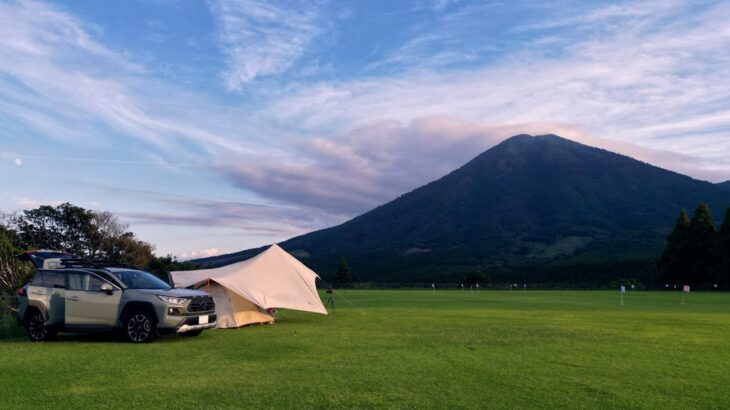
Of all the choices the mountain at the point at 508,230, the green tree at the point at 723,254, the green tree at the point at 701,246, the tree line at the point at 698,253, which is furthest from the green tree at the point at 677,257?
the mountain at the point at 508,230

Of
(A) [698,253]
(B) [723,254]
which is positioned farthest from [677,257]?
(B) [723,254]

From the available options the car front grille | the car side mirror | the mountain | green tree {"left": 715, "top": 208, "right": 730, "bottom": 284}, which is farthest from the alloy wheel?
the mountain

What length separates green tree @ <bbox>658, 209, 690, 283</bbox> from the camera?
70562mm

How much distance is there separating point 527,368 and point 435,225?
553 feet

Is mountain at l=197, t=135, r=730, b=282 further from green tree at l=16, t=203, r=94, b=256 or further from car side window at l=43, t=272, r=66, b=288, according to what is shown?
car side window at l=43, t=272, r=66, b=288

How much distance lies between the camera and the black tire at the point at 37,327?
13.8 metres

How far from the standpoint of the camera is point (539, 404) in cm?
725

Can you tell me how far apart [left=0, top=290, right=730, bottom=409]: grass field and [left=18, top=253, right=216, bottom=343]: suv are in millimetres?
428

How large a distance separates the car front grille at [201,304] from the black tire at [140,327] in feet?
2.94

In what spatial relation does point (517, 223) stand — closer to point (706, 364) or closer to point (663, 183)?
point (663, 183)

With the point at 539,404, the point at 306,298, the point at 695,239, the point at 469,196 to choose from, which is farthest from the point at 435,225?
the point at 539,404

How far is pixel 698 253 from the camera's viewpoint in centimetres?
7012

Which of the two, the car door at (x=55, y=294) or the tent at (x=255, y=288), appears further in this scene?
the tent at (x=255, y=288)

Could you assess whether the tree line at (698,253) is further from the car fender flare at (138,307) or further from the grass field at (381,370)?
the car fender flare at (138,307)
